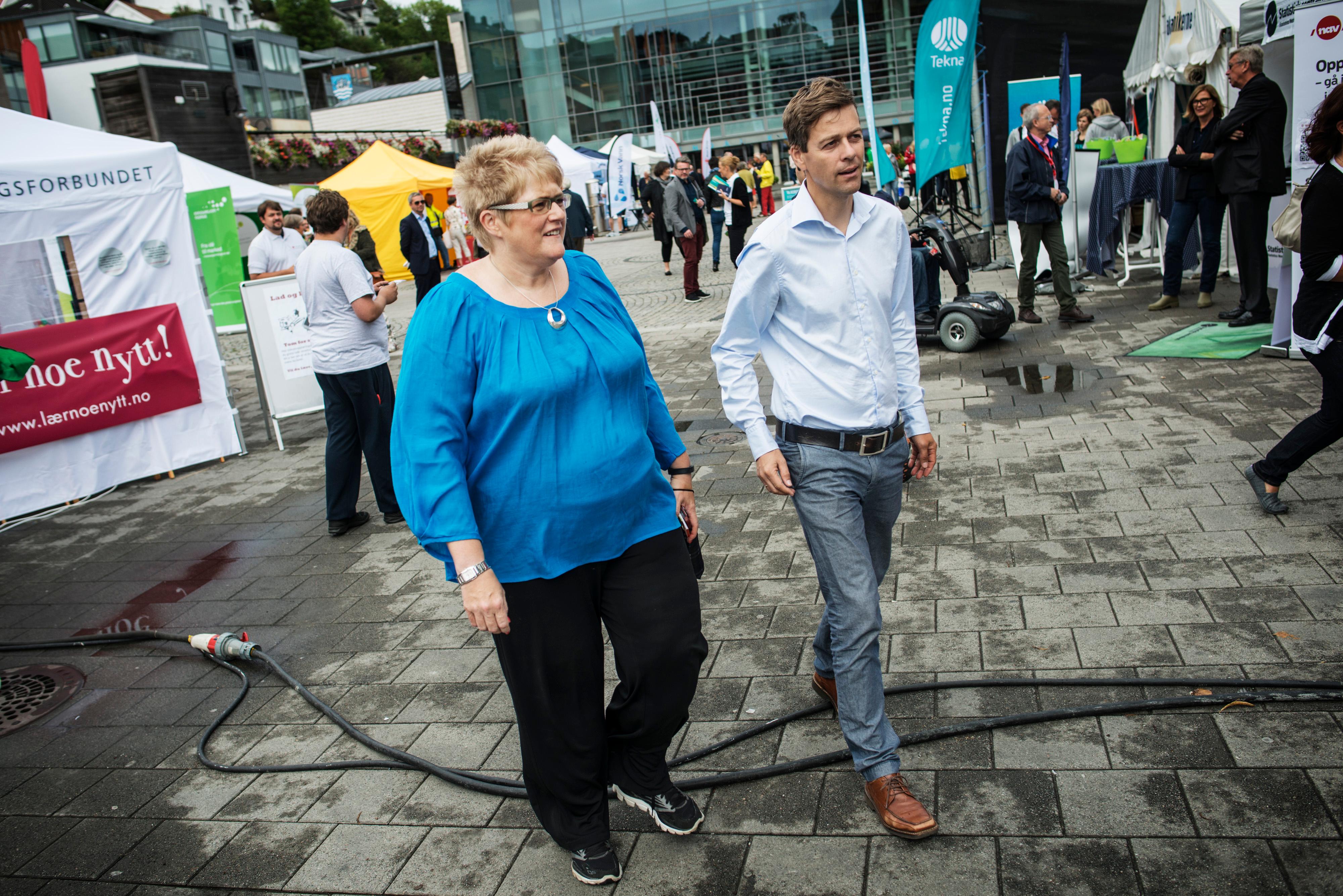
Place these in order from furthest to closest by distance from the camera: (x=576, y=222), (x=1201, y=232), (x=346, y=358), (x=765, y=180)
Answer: (x=765, y=180), (x=576, y=222), (x=1201, y=232), (x=346, y=358)

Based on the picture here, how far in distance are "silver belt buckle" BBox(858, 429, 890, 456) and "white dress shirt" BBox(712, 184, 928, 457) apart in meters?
0.02

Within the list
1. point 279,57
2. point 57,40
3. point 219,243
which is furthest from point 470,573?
point 279,57

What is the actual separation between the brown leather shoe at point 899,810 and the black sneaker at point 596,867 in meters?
0.72

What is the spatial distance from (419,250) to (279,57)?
54.1m

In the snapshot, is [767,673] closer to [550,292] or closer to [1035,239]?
[550,292]

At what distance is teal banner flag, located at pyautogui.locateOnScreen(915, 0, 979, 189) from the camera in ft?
31.4

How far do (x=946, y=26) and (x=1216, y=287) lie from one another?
3814 mm

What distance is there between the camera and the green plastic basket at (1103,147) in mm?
10906

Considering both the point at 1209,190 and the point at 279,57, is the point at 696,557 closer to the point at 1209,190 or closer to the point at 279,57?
A: the point at 1209,190

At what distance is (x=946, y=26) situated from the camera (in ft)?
32.0

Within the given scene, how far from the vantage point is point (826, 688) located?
321cm

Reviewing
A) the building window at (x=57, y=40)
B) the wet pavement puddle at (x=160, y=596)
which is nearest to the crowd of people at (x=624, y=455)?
the wet pavement puddle at (x=160, y=596)

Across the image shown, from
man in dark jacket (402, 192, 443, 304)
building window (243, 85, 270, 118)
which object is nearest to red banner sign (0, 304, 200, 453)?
man in dark jacket (402, 192, 443, 304)

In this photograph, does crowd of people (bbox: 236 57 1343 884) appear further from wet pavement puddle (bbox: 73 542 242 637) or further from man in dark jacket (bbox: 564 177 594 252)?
man in dark jacket (bbox: 564 177 594 252)
